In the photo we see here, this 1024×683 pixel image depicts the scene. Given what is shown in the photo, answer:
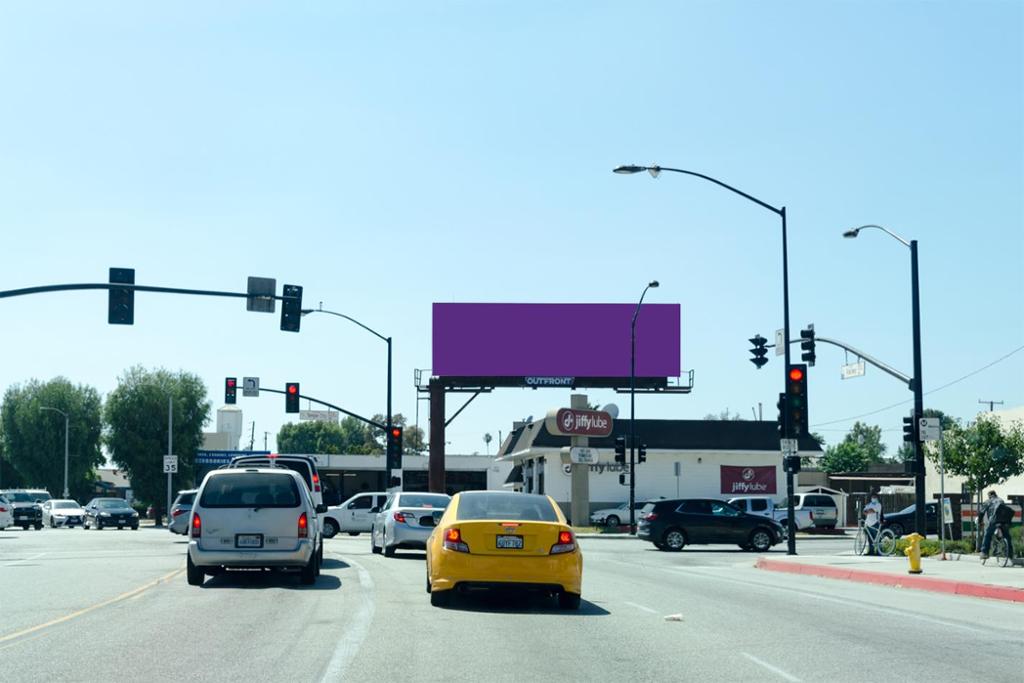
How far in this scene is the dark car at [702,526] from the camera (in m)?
37.5

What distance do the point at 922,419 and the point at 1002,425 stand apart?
1199 inches

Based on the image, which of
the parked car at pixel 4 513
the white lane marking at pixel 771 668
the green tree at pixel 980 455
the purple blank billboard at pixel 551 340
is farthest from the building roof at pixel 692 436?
the white lane marking at pixel 771 668

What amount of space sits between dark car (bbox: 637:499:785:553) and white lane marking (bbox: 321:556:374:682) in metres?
20.1

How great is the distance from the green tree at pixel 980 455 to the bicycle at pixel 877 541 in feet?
60.7

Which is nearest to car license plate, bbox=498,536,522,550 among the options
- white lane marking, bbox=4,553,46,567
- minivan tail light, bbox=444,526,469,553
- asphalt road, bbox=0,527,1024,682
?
minivan tail light, bbox=444,526,469,553

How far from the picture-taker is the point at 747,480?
6344 cm

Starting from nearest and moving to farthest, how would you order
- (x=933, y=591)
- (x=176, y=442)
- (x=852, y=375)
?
(x=933, y=591) < (x=852, y=375) < (x=176, y=442)

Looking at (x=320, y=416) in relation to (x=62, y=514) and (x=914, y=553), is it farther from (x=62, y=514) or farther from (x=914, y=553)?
(x=914, y=553)

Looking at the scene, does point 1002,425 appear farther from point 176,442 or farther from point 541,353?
point 176,442

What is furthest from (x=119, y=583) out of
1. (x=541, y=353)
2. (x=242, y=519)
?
(x=541, y=353)

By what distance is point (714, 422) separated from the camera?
210 ft

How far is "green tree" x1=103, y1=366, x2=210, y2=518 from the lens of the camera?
255 feet

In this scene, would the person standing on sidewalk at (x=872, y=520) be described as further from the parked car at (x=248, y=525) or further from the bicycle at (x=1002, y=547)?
the parked car at (x=248, y=525)

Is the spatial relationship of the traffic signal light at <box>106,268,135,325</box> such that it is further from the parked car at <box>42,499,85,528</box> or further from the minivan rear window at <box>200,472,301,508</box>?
the parked car at <box>42,499,85,528</box>
